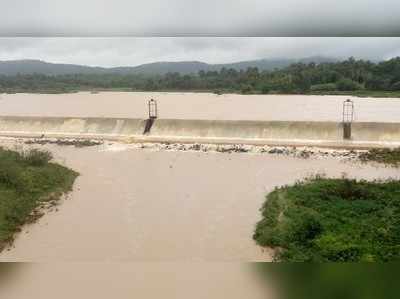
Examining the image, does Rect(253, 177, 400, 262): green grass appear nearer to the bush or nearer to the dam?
the dam

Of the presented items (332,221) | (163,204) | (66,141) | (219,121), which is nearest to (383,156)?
(219,121)

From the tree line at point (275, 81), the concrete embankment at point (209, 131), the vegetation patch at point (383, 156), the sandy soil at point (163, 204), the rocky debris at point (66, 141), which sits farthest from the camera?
the tree line at point (275, 81)

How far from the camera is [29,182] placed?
4.66 metres

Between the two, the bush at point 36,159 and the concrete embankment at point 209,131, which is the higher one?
the concrete embankment at point 209,131

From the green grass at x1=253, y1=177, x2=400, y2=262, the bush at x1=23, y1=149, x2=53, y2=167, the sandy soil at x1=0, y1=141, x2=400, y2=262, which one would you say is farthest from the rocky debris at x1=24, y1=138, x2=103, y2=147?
the green grass at x1=253, y1=177, x2=400, y2=262

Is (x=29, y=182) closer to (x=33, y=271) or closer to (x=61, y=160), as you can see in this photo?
(x=61, y=160)

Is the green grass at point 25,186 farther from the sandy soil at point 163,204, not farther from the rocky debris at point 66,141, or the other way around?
the rocky debris at point 66,141

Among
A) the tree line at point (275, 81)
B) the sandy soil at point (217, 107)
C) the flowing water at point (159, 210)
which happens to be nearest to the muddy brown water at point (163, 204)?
the flowing water at point (159, 210)

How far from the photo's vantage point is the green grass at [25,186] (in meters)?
3.90

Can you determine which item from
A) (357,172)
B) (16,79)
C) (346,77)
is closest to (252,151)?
(357,172)

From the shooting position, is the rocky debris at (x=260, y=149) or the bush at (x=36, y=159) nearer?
the bush at (x=36, y=159)

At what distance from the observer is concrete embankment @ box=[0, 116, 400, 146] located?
21.1 feet

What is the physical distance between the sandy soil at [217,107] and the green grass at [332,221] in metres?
4.17

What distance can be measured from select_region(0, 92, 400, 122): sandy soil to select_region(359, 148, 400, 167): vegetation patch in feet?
7.24
